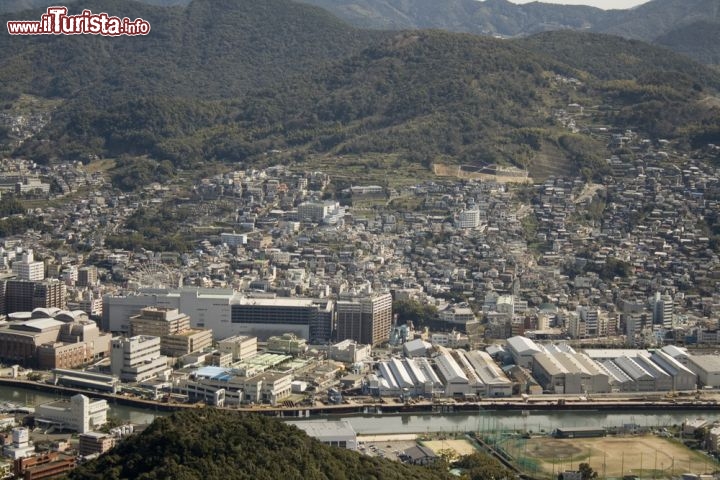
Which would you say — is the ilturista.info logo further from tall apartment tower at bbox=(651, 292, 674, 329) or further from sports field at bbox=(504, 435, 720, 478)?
sports field at bbox=(504, 435, 720, 478)

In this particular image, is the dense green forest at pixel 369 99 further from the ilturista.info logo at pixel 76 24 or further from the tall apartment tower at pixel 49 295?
the tall apartment tower at pixel 49 295

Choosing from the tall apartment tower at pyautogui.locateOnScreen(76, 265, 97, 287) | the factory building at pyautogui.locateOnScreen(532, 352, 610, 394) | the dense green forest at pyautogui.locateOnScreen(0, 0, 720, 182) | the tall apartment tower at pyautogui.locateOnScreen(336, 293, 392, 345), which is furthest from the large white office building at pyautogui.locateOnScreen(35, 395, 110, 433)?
the dense green forest at pyautogui.locateOnScreen(0, 0, 720, 182)

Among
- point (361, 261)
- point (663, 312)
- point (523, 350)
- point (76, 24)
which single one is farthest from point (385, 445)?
point (76, 24)

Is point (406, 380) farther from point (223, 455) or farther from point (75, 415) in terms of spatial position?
point (223, 455)

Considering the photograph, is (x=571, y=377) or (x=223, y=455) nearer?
(x=223, y=455)

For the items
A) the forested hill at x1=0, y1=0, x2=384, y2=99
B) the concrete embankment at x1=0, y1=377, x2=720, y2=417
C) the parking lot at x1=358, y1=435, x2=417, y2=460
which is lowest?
the parking lot at x1=358, y1=435, x2=417, y2=460

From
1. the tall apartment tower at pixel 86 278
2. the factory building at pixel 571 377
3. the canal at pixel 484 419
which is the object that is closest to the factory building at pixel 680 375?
the canal at pixel 484 419
